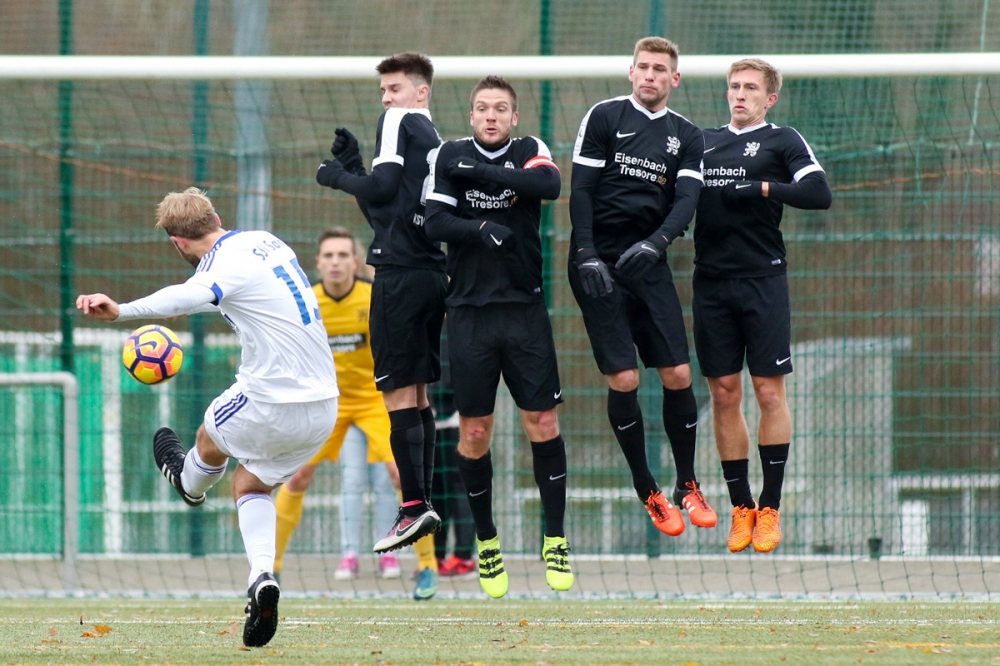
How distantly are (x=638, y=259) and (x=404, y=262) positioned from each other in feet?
4.64

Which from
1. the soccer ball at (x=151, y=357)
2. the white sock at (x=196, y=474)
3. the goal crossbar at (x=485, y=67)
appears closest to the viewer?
the soccer ball at (x=151, y=357)

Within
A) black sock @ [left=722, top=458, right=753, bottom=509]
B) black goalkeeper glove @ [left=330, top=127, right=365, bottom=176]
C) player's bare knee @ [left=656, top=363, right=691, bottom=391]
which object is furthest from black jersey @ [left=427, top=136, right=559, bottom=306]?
black sock @ [left=722, top=458, right=753, bottom=509]

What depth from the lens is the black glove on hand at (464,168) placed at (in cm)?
691

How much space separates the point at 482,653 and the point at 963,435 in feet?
18.1

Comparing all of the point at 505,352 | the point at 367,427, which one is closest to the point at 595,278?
the point at 505,352

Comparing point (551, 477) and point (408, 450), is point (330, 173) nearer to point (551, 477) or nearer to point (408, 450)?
point (408, 450)

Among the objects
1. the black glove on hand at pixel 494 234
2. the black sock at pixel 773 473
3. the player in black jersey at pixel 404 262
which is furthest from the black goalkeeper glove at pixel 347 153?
the black sock at pixel 773 473

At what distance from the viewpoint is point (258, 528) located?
21.0 ft

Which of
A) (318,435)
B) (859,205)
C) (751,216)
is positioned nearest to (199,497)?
(318,435)

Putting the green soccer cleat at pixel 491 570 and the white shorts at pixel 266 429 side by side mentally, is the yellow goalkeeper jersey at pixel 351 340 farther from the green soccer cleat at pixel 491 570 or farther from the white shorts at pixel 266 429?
the white shorts at pixel 266 429

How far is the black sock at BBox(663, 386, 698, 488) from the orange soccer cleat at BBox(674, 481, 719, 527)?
0.16ft

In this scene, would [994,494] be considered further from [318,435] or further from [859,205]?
[318,435]

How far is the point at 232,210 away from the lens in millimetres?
10828

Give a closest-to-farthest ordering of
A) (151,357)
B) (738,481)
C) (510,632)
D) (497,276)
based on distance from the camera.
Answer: (151,357) → (510,632) → (497,276) → (738,481)
